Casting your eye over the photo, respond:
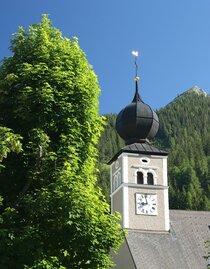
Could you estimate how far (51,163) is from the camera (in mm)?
15039

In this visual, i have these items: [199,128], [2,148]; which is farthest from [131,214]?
[199,128]

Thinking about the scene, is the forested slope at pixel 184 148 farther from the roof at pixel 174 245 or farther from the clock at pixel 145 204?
the clock at pixel 145 204

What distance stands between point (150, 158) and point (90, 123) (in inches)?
857

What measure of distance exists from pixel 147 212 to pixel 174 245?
251cm

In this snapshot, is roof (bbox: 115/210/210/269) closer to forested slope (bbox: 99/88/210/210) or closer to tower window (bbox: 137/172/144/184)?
tower window (bbox: 137/172/144/184)

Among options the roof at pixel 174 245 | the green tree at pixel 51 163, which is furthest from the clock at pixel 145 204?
the green tree at pixel 51 163

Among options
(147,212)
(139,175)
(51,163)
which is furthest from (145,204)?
(51,163)

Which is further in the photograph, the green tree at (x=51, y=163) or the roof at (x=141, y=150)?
the roof at (x=141, y=150)

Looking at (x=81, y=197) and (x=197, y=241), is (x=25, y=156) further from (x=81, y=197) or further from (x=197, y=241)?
(x=197, y=241)

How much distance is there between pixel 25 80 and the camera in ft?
51.2

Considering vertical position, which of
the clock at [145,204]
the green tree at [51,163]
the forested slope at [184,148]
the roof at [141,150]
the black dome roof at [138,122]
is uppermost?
the forested slope at [184,148]

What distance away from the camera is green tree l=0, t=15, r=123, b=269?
46.0ft

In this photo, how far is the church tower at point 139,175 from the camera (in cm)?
3588

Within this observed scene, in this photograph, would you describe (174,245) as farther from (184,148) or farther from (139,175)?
(184,148)
